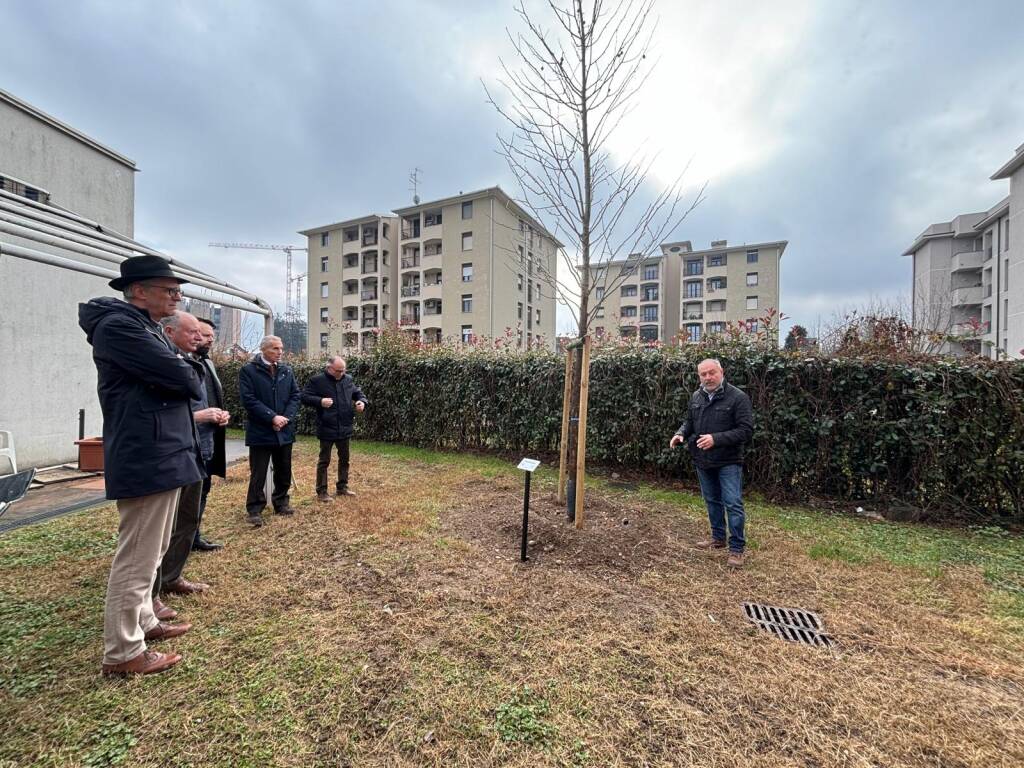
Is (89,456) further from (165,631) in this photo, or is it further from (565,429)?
(565,429)

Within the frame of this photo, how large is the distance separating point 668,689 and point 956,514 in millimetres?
5140

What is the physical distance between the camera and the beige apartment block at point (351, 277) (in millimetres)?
42781

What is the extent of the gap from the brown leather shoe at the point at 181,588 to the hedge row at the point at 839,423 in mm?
5442

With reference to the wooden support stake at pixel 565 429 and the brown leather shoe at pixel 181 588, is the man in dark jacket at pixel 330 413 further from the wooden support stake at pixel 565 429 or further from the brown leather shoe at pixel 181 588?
the wooden support stake at pixel 565 429

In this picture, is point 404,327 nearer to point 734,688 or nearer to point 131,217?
point 131,217

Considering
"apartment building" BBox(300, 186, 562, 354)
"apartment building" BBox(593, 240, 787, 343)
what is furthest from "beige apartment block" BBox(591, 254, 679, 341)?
"apartment building" BBox(300, 186, 562, 354)

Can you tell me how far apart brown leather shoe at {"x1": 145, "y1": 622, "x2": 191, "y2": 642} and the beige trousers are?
246 millimetres

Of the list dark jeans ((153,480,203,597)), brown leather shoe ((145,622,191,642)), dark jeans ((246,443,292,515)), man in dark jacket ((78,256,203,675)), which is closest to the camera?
man in dark jacket ((78,256,203,675))

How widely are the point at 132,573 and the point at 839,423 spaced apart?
6.80 m

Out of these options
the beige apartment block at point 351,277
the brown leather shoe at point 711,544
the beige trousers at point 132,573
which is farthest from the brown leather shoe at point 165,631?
the beige apartment block at point 351,277

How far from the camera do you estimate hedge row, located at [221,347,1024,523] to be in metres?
4.76

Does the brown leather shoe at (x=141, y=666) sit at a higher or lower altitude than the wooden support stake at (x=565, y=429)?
lower

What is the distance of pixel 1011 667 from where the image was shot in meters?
2.34

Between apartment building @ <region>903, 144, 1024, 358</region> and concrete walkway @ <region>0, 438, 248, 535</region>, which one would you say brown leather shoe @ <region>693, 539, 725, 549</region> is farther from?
apartment building @ <region>903, 144, 1024, 358</region>
